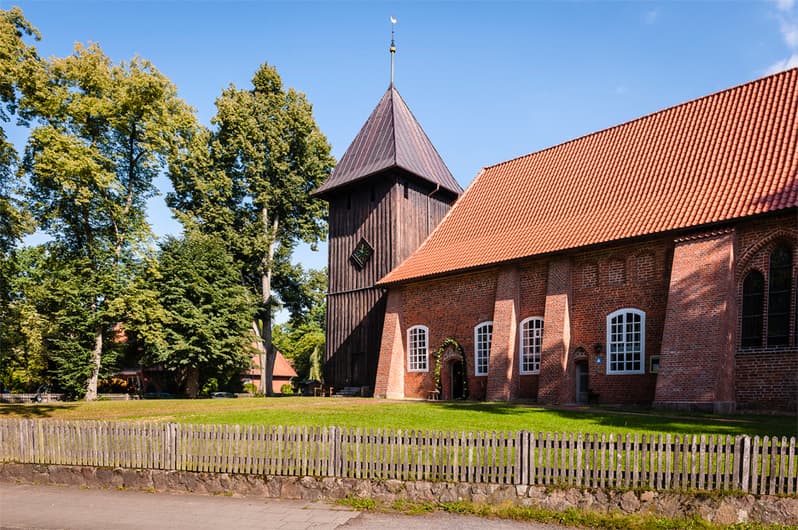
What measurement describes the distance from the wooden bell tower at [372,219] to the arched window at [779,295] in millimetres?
15112

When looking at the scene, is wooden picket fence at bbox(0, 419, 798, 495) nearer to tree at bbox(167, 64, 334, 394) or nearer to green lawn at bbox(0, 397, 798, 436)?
green lawn at bbox(0, 397, 798, 436)

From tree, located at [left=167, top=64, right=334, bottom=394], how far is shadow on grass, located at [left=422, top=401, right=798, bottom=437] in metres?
22.5

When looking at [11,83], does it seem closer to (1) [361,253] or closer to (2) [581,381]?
(1) [361,253]

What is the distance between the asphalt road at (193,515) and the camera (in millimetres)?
8039

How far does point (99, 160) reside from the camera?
21.5 m

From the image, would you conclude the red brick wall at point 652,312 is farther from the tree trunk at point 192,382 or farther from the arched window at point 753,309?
the tree trunk at point 192,382

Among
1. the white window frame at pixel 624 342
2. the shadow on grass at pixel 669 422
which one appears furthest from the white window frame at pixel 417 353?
the shadow on grass at pixel 669 422

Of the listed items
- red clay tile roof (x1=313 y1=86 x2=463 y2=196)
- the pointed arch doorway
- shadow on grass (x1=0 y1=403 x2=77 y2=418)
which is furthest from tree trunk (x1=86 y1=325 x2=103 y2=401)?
the pointed arch doorway

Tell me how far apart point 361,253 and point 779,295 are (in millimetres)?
17609

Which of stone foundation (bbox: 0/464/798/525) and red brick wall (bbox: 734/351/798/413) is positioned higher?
red brick wall (bbox: 734/351/798/413)

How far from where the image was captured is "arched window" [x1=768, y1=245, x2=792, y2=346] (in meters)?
15.5

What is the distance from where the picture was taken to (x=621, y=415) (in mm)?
14578

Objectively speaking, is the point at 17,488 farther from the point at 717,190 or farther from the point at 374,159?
the point at 374,159

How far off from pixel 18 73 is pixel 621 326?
2044cm
